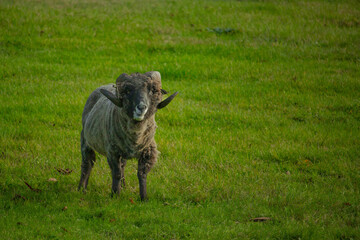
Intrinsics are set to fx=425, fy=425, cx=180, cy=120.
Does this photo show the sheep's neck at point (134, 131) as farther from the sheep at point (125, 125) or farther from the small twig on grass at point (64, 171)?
the small twig on grass at point (64, 171)

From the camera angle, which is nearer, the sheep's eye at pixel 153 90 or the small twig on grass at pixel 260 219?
the sheep's eye at pixel 153 90

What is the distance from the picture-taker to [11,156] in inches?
337

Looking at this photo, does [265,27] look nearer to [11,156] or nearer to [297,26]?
[297,26]

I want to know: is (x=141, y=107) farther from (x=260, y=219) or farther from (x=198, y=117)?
(x=198, y=117)

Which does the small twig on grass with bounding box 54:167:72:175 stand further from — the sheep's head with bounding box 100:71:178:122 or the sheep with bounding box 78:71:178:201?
the sheep's head with bounding box 100:71:178:122

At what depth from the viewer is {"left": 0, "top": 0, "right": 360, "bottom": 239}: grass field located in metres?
6.23

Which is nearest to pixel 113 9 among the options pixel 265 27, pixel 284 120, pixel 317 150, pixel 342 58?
pixel 265 27

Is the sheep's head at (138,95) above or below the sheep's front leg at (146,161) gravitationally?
above

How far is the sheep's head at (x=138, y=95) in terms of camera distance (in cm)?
570

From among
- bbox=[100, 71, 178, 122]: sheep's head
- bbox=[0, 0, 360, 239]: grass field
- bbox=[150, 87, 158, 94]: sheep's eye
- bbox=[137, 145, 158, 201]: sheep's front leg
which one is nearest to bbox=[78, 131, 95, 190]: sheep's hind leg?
bbox=[0, 0, 360, 239]: grass field

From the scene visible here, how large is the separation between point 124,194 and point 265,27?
13.3m

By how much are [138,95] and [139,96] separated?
2cm

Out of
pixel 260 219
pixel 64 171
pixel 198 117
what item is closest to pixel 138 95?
pixel 260 219

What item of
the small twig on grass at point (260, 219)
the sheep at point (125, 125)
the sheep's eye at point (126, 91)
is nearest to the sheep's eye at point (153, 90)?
the sheep at point (125, 125)
